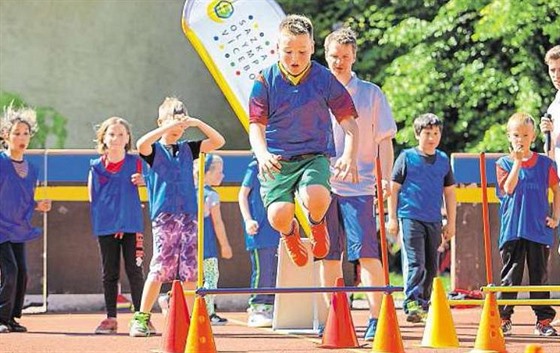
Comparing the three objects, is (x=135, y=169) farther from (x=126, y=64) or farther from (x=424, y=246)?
(x=126, y=64)

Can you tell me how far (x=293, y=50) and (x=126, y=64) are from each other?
2214 cm

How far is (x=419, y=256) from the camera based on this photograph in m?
13.8

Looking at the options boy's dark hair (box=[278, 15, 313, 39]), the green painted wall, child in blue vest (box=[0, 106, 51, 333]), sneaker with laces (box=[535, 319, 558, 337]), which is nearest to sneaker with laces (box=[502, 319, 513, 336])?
sneaker with laces (box=[535, 319, 558, 337])

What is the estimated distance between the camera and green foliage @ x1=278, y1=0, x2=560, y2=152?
23.2 m

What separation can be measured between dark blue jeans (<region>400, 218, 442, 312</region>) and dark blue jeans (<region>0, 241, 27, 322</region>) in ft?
11.4

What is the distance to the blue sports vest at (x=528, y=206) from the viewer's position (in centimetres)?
1238

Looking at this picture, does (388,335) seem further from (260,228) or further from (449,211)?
(260,228)

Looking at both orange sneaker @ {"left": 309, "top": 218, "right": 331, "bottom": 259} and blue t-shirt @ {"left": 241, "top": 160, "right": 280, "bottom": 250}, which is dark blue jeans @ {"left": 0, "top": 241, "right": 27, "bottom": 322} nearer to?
blue t-shirt @ {"left": 241, "top": 160, "right": 280, "bottom": 250}

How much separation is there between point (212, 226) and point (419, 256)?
2315 millimetres

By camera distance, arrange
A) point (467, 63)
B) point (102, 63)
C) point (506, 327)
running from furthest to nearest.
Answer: point (102, 63), point (467, 63), point (506, 327)

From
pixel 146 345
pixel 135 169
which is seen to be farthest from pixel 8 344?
pixel 135 169

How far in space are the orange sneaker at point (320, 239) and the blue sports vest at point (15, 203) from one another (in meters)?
4.07

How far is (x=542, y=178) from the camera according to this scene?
12547 millimetres

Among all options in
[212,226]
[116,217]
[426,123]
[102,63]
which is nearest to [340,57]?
[116,217]
